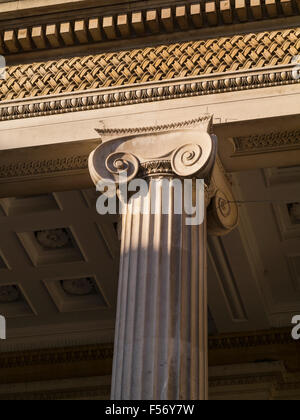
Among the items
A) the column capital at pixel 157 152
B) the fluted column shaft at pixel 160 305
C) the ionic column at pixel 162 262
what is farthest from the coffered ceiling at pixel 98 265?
the fluted column shaft at pixel 160 305

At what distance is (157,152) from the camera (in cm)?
900

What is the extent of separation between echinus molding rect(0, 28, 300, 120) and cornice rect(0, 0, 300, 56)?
0.22m

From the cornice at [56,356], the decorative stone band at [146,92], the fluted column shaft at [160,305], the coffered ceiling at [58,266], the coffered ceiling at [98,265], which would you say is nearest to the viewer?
the fluted column shaft at [160,305]

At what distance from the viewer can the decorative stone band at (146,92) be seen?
363 inches

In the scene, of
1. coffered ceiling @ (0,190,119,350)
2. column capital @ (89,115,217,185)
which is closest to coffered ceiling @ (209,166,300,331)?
coffered ceiling @ (0,190,119,350)

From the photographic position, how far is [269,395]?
44.7 ft

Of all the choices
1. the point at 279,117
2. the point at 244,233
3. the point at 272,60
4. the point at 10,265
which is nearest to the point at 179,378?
the point at 279,117

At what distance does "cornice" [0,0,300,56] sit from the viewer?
9664 mm

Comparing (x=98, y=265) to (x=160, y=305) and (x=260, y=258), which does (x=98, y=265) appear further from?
(x=160, y=305)

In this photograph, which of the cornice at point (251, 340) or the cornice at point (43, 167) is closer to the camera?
the cornice at point (43, 167)

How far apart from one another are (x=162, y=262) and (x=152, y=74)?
2.08 metres

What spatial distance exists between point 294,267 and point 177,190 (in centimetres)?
475

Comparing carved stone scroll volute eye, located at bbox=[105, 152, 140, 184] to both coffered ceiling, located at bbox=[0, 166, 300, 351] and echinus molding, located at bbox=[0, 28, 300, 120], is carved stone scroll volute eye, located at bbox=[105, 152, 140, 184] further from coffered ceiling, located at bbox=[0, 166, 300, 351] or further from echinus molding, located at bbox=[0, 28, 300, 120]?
coffered ceiling, located at bbox=[0, 166, 300, 351]

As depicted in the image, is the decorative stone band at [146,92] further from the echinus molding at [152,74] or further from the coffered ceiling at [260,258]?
the coffered ceiling at [260,258]
